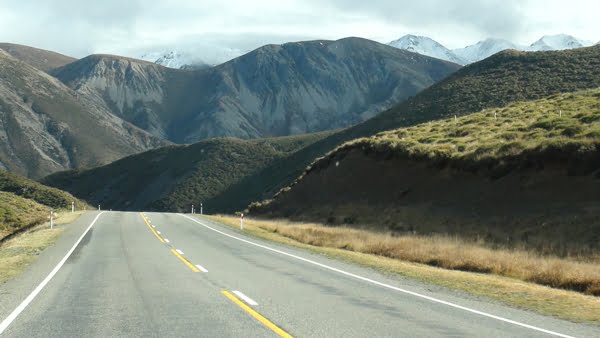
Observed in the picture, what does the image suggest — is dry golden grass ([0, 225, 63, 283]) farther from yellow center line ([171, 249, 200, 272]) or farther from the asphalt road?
yellow center line ([171, 249, 200, 272])

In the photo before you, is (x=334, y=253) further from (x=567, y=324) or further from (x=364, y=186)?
(x=364, y=186)

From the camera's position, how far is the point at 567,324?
366 inches

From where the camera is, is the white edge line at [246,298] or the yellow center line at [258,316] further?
the white edge line at [246,298]

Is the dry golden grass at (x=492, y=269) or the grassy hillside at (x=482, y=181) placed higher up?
the grassy hillside at (x=482, y=181)

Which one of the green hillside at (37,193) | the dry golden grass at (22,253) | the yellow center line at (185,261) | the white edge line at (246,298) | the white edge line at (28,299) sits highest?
the green hillside at (37,193)

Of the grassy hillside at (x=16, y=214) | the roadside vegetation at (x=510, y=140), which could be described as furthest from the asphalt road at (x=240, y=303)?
the grassy hillside at (x=16, y=214)

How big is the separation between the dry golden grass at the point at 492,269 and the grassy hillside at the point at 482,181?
9.49 ft

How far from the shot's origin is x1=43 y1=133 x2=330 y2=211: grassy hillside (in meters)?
120

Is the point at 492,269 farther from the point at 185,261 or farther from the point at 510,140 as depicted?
the point at 510,140

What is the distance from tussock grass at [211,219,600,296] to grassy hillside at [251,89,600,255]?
6.84 ft

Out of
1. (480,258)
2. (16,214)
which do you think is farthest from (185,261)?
(16,214)

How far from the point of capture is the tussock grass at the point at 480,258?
14094 millimetres

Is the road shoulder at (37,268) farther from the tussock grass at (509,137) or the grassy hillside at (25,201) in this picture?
the tussock grass at (509,137)

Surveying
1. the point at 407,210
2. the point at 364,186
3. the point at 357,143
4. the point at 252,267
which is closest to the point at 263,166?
the point at 357,143
